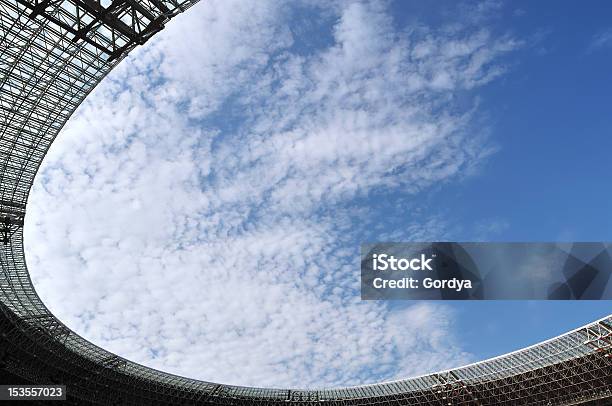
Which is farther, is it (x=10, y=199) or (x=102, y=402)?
(x=102, y=402)

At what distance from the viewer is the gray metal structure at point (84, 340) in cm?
2827

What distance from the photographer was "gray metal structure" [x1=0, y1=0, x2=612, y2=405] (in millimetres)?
28266

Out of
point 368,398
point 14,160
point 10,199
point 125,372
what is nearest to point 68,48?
point 14,160

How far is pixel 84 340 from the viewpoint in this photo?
53.2 m

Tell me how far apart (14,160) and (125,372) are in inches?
1154

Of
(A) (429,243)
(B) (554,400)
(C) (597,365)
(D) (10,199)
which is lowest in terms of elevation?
(B) (554,400)

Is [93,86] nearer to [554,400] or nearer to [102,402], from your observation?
[102,402]

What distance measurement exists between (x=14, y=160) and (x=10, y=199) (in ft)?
11.8

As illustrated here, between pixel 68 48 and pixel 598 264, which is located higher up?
pixel 68 48

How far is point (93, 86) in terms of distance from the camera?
33.7 meters


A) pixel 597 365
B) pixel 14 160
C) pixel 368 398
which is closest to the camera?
pixel 14 160

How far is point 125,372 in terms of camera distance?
192 feet

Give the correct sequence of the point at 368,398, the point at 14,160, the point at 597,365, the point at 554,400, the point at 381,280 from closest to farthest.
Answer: the point at 381,280, the point at 14,160, the point at 597,365, the point at 554,400, the point at 368,398

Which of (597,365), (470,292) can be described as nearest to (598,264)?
(470,292)
